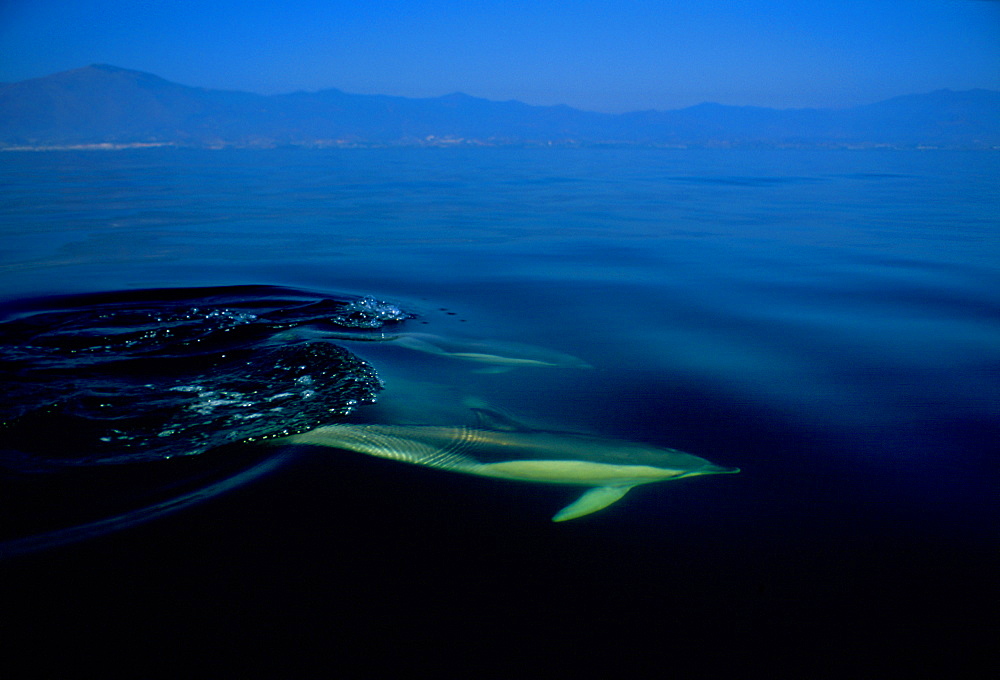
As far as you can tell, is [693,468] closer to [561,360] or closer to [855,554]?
[855,554]

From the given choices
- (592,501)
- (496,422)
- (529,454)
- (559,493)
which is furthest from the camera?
(496,422)

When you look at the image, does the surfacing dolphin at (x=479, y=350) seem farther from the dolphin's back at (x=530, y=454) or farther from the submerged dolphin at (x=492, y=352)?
the dolphin's back at (x=530, y=454)

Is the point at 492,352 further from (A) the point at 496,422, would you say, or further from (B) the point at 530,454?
(B) the point at 530,454

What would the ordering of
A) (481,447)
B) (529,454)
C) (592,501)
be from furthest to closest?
(481,447)
(529,454)
(592,501)

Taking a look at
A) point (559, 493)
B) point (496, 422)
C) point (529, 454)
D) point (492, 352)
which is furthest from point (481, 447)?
point (492, 352)

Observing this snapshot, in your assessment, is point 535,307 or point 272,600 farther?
point 535,307

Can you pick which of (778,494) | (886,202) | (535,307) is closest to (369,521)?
(778,494)
